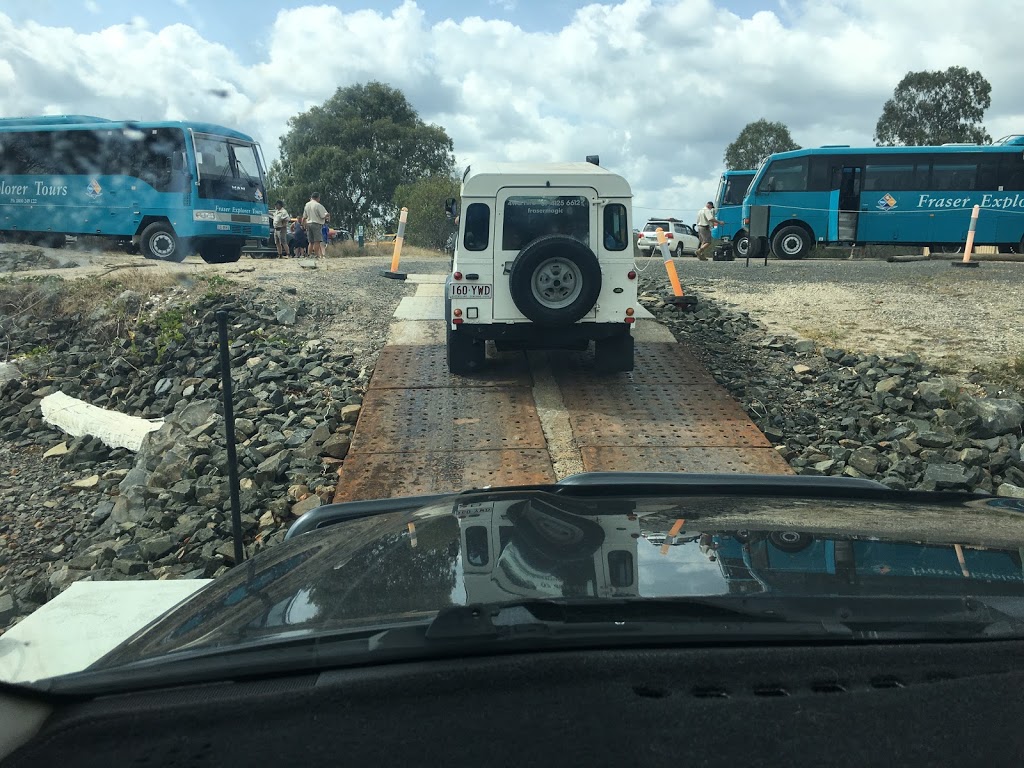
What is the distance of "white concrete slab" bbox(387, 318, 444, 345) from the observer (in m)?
11.1

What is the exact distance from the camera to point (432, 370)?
9.90 meters

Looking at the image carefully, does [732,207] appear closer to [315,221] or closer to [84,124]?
[315,221]

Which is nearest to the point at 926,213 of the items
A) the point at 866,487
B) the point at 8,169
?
the point at 8,169

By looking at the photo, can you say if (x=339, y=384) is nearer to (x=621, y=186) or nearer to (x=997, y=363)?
(x=621, y=186)

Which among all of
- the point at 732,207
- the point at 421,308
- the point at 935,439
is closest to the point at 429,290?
the point at 421,308

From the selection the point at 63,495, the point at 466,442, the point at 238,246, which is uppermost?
the point at 238,246

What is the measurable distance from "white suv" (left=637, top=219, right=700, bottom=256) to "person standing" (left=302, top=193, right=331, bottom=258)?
1407 cm

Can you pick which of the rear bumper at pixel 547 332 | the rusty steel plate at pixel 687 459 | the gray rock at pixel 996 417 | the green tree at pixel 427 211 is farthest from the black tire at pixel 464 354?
the green tree at pixel 427 211

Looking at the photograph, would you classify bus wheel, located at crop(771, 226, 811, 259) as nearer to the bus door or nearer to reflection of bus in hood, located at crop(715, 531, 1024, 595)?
the bus door

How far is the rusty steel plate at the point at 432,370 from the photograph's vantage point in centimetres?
946

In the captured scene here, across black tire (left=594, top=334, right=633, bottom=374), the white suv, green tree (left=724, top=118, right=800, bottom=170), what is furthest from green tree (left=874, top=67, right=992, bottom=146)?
black tire (left=594, top=334, right=633, bottom=374)

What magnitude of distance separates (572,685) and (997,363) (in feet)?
30.2

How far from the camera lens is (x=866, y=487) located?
329 centimetres

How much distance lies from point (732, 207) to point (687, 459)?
2209 centimetres
